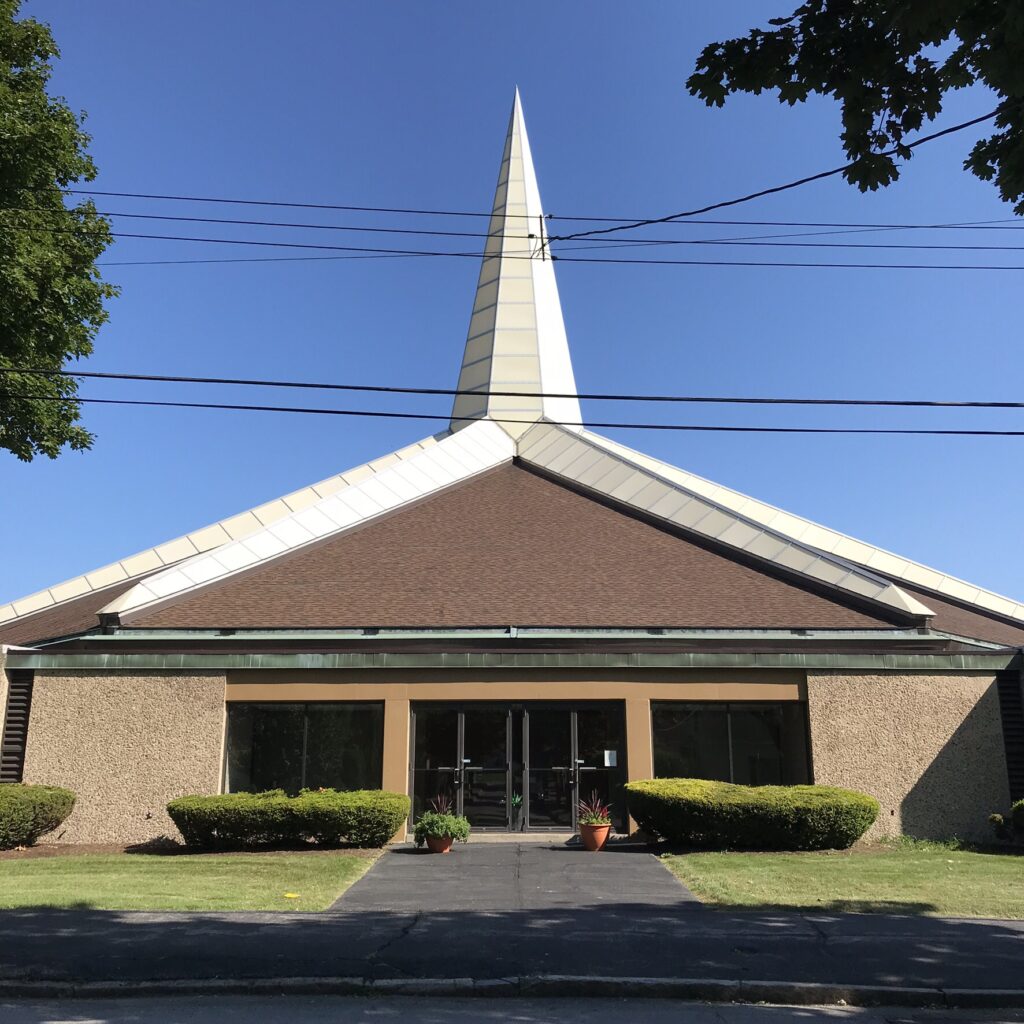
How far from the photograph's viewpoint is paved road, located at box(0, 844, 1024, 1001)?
7961 millimetres

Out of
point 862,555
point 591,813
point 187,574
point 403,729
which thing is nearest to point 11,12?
point 187,574

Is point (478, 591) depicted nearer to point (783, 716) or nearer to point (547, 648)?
point (547, 648)

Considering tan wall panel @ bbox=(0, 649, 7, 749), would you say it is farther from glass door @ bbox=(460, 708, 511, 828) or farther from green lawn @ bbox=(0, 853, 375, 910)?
glass door @ bbox=(460, 708, 511, 828)

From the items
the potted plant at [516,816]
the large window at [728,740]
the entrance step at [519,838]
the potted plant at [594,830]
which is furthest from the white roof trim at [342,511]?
the potted plant at [594,830]

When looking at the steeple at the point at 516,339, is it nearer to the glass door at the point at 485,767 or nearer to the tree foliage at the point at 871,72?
the glass door at the point at 485,767

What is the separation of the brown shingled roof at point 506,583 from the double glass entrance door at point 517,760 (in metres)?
1.77

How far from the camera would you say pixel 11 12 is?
59.3 ft

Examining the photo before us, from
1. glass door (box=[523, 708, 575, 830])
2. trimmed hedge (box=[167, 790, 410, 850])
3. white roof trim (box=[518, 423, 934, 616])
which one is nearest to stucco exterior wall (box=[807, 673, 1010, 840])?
white roof trim (box=[518, 423, 934, 616])

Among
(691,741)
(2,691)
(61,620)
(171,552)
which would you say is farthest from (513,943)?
(171,552)

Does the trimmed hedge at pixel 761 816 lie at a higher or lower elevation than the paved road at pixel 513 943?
higher

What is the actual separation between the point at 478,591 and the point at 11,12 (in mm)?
14545

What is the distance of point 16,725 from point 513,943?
40.8 ft

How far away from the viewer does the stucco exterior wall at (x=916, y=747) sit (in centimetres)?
1664

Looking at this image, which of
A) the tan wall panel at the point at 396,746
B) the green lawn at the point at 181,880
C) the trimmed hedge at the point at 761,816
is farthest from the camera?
the tan wall panel at the point at 396,746
